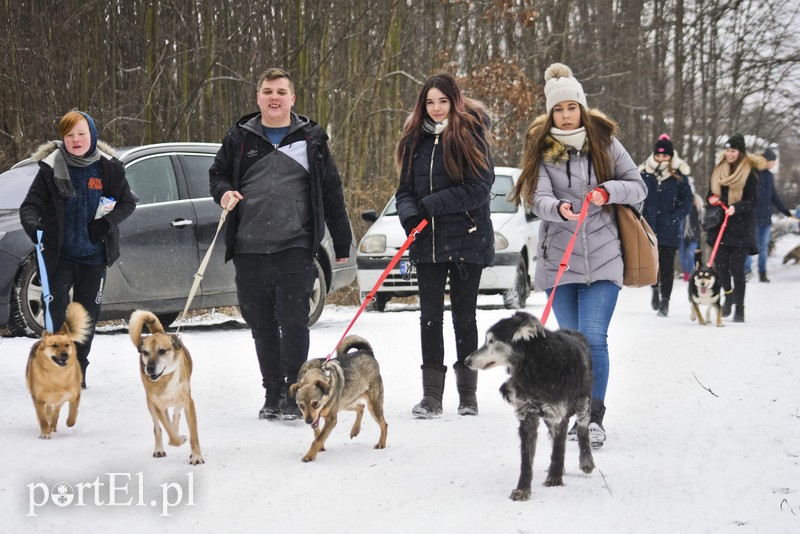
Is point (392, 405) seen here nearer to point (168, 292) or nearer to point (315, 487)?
point (315, 487)

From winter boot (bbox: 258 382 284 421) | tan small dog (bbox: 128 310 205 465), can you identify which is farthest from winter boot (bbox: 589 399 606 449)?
tan small dog (bbox: 128 310 205 465)

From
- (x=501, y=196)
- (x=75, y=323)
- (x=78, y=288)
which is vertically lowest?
(x=75, y=323)

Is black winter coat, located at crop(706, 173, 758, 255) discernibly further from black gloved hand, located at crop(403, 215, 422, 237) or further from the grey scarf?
the grey scarf

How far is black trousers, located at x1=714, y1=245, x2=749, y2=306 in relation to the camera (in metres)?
12.9

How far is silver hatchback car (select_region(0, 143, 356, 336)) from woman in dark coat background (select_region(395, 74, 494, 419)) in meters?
3.67

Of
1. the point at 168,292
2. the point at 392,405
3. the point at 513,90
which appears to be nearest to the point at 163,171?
the point at 168,292

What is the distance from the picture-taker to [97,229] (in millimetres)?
7062

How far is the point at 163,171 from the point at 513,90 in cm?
1141

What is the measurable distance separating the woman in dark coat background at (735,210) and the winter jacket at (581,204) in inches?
282

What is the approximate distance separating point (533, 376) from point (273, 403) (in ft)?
7.68

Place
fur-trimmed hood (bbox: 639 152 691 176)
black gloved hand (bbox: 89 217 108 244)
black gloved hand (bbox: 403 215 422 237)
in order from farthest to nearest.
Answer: fur-trimmed hood (bbox: 639 152 691 176) → black gloved hand (bbox: 89 217 108 244) → black gloved hand (bbox: 403 215 422 237)

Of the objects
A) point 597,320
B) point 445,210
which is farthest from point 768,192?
point 597,320

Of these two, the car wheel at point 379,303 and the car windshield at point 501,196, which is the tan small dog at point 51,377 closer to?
the car wheel at point 379,303

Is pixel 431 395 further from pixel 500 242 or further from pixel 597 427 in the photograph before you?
pixel 500 242
